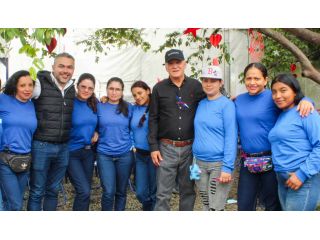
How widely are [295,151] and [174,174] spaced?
146 centimetres

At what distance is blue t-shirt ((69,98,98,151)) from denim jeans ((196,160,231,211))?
144 centimetres

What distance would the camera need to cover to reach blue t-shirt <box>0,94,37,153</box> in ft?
13.2

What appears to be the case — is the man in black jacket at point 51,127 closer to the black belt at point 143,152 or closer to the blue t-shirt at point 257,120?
the black belt at point 143,152

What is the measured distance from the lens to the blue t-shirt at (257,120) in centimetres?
371

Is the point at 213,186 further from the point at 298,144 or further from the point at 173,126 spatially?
the point at 298,144

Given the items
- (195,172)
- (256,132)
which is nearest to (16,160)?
(195,172)

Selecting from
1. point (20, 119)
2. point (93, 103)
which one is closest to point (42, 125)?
point (20, 119)

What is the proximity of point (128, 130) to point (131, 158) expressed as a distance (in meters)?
0.34

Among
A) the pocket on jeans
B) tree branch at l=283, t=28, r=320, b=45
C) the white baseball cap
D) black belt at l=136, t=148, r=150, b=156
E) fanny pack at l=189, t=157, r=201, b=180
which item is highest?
tree branch at l=283, t=28, r=320, b=45

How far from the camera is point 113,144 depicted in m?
4.76

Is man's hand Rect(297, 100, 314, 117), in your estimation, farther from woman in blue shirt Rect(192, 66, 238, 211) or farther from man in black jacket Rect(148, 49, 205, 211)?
man in black jacket Rect(148, 49, 205, 211)

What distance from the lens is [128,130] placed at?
491cm

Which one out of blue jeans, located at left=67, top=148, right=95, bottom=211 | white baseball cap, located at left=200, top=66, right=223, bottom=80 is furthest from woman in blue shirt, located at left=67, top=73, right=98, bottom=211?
white baseball cap, located at left=200, top=66, right=223, bottom=80

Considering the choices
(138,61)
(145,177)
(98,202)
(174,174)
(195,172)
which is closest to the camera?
(195,172)
